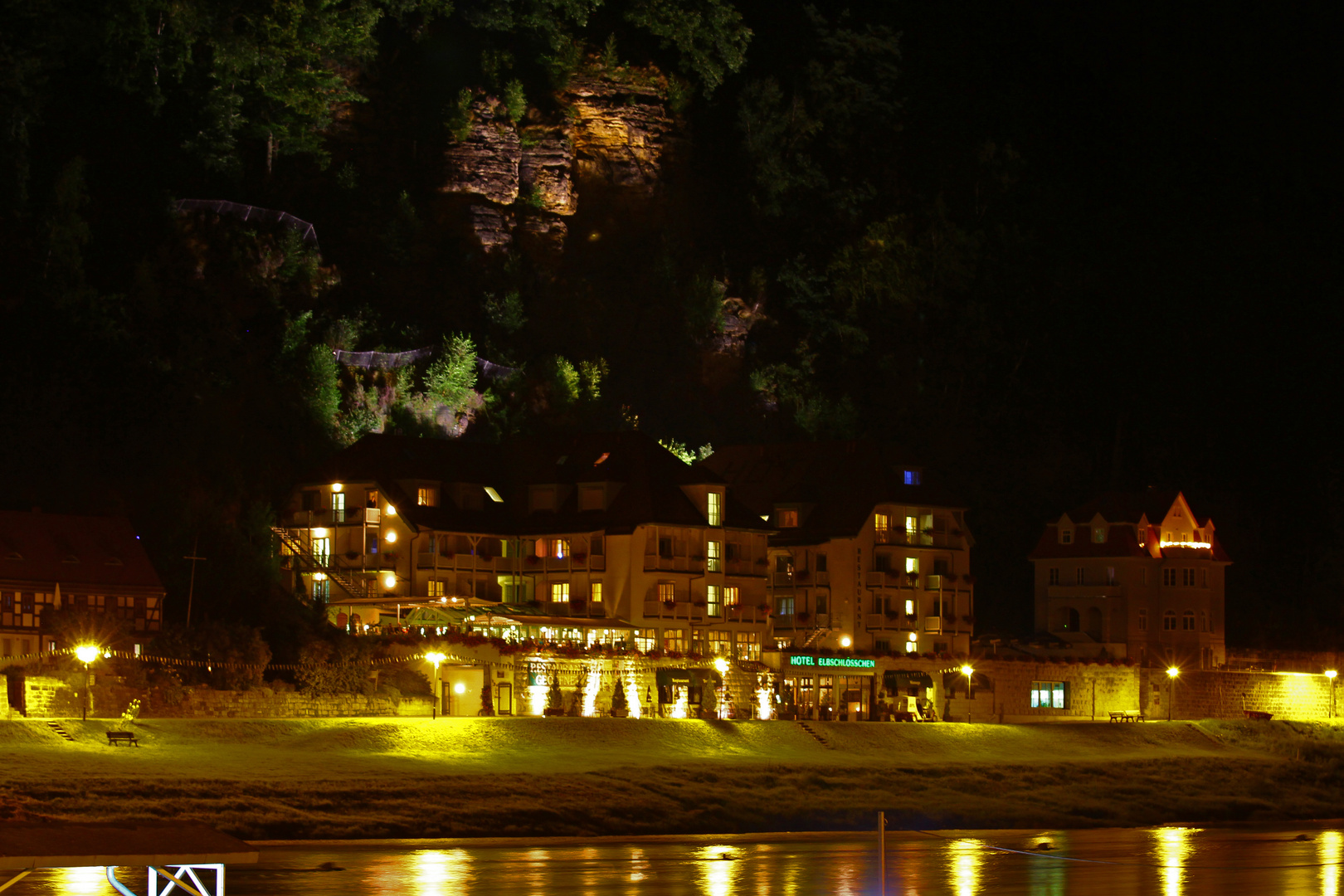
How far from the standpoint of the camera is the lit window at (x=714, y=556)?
78438 mm

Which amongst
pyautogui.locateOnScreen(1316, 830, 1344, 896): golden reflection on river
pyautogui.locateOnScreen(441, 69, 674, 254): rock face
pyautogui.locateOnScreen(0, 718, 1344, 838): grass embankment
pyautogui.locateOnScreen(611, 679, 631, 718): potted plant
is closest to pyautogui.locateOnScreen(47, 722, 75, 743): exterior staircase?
pyautogui.locateOnScreen(0, 718, 1344, 838): grass embankment

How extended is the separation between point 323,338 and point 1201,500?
48.3 metres

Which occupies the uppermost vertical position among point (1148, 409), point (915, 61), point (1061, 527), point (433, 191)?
point (915, 61)

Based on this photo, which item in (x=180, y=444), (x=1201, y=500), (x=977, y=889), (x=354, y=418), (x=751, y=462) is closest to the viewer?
(x=977, y=889)

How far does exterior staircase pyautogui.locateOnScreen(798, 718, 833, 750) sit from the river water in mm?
11308

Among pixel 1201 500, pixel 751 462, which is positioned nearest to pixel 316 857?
pixel 751 462

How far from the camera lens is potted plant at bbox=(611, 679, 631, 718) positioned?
6512 centimetres

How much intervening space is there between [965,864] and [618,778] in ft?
40.0

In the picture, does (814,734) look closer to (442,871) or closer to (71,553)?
(71,553)

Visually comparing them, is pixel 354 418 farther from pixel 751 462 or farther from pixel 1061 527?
pixel 1061 527

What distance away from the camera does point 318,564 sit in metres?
76.2

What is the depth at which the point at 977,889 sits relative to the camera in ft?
130

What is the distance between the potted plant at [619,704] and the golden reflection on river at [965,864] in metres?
17.7

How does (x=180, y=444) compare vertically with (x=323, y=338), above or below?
below
